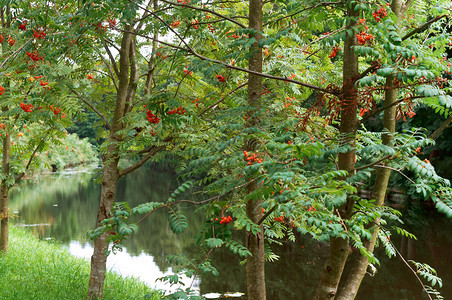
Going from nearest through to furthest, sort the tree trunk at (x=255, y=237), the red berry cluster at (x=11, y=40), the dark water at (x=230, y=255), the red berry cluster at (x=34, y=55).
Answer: the tree trunk at (x=255, y=237)
the red berry cluster at (x=34, y=55)
the red berry cluster at (x=11, y=40)
the dark water at (x=230, y=255)

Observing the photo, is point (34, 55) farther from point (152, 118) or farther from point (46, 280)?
point (46, 280)

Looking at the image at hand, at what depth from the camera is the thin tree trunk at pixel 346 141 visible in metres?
2.97

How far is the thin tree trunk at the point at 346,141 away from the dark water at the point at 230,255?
3890 millimetres

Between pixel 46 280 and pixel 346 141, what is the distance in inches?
240

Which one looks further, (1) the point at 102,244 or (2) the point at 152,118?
(1) the point at 102,244

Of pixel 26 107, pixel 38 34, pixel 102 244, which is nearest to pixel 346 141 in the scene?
pixel 38 34

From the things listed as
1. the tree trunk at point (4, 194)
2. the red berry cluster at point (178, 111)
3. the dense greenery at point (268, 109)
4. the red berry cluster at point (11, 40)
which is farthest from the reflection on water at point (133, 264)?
the red berry cluster at point (178, 111)

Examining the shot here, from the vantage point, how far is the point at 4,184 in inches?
300

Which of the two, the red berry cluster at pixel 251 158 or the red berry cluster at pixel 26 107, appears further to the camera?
the red berry cluster at pixel 26 107

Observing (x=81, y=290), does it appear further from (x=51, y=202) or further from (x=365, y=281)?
(x=51, y=202)

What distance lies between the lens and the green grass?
19.9ft

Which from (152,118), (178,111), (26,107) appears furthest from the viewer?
(26,107)

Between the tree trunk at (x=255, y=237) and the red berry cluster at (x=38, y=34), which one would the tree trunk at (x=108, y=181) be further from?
the tree trunk at (x=255, y=237)

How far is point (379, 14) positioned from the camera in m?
2.65
